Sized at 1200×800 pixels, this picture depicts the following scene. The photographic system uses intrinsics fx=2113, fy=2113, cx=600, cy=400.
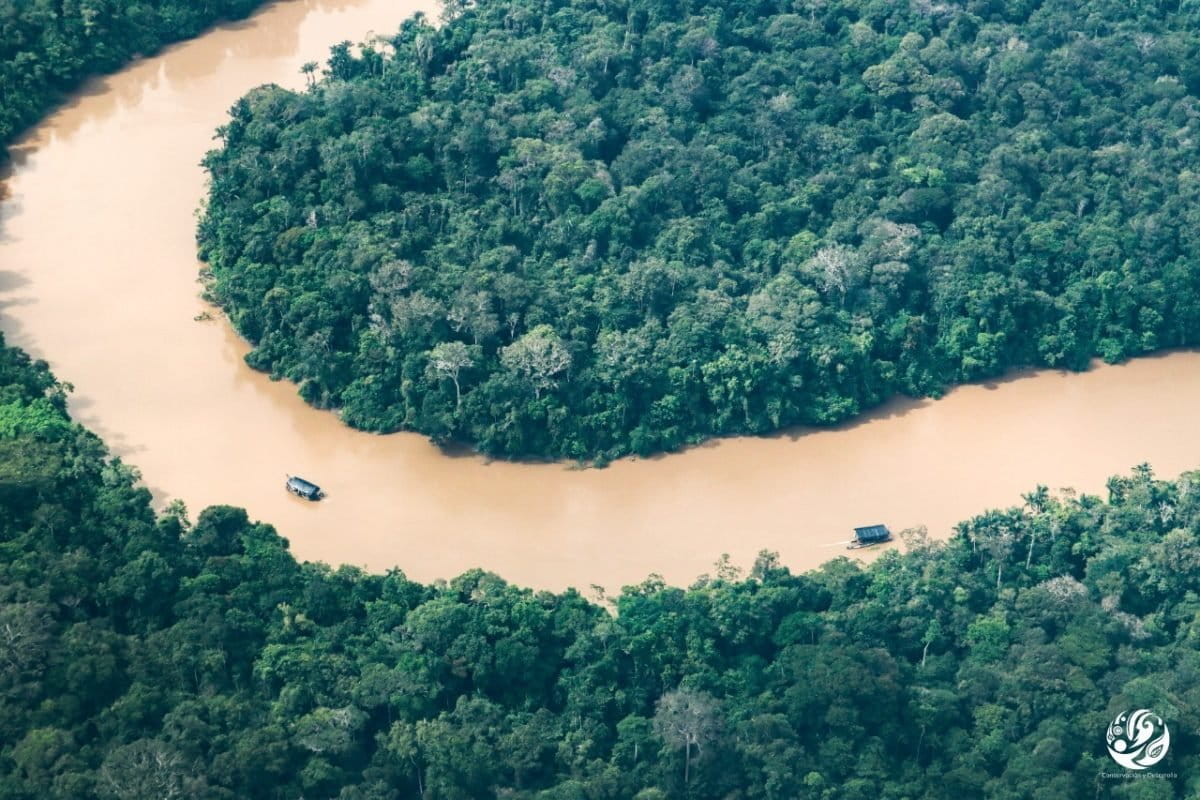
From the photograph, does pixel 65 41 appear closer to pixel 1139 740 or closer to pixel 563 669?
pixel 563 669

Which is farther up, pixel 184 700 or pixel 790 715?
pixel 184 700

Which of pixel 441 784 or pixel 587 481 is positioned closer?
pixel 441 784

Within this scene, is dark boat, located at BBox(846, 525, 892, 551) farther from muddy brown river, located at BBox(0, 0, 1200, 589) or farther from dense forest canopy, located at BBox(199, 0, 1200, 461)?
dense forest canopy, located at BBox(199, 0, 1200, 461)

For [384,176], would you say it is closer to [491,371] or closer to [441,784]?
[491,371]

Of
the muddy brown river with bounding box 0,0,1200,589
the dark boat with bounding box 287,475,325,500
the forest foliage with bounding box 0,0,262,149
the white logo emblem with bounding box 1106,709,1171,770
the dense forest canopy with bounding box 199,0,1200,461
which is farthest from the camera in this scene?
the forest foliage with bounding box 0,0,262,149

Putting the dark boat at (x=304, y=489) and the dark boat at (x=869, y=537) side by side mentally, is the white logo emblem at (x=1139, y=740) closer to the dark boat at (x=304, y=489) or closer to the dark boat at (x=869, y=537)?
the dark boat at (x=869, y=537)

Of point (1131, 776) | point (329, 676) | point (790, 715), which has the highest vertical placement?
point (329, 676)

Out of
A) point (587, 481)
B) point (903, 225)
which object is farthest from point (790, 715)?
point (903, 225)

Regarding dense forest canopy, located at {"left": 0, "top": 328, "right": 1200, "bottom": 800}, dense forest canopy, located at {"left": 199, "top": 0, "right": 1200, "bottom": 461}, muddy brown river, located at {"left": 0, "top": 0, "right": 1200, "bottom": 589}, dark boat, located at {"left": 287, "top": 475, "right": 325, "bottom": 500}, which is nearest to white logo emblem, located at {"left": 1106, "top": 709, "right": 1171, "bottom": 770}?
dense forest canopy, located at {"left": 0, "top": 328, "right": 1200, "bottom": 800}
